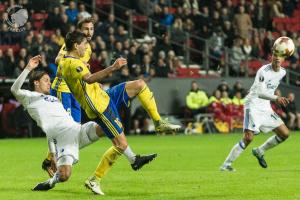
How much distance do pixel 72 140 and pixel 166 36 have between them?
2038cm

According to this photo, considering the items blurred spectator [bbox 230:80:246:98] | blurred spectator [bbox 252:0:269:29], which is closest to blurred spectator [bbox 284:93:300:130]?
blurred spectator [bbox 230:80:246:98]

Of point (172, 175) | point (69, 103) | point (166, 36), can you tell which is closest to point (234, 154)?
point (172, 175)

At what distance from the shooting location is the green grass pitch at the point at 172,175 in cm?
1256

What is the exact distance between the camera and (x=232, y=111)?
105 feet

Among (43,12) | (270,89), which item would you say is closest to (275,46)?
(270,89)

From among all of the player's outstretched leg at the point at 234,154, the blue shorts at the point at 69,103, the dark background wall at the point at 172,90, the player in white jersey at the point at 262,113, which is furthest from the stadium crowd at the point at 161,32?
the blue shorts at the point at 69,103

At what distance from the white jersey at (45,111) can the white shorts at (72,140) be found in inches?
2.8

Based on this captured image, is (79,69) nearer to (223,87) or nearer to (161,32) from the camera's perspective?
(223,87)

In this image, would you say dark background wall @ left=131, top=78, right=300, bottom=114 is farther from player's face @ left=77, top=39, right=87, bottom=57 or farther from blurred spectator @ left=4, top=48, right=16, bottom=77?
player's face @ left=77, top=39, right=87, bottom=57

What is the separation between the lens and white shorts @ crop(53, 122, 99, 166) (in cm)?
1252

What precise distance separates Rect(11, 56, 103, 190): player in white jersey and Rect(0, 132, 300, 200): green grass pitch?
Result: 0.44 meters

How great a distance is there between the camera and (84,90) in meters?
12.6

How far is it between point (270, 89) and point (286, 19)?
21308 mm

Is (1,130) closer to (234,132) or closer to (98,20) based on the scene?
(98,20)
